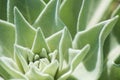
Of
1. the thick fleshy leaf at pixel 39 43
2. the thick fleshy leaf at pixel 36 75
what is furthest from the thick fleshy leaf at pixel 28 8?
the thick fleshy leaf at pixel 36 75

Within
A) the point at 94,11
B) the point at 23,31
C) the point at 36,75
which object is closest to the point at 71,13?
the point at 94,11

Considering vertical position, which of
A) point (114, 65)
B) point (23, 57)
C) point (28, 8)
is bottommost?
point (114, 65)

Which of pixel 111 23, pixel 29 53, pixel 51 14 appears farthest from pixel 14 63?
pixel 111 23

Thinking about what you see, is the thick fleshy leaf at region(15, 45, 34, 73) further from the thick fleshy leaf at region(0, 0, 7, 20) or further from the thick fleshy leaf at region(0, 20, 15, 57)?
the thick fleshy leaf at region(0, 0, 7, 20)

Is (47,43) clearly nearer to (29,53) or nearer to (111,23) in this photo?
(29,53)

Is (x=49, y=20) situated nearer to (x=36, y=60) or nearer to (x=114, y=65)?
(x=36, y=60)

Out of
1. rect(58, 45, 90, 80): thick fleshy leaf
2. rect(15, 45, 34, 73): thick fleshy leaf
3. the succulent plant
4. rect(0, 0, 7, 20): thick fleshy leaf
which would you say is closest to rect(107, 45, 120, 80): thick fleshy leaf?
the succulent plant

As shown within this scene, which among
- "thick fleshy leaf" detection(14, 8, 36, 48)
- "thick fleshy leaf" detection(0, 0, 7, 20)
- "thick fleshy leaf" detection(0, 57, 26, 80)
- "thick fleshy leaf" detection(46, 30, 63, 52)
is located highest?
"thick fleshy leaf" detection(0, 0, 7, 20)
